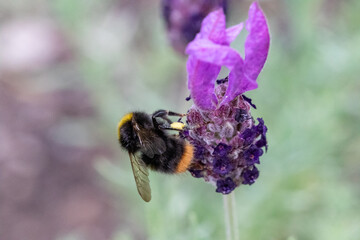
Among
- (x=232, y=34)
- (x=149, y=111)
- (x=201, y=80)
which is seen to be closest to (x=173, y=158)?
(x=201, y=80)

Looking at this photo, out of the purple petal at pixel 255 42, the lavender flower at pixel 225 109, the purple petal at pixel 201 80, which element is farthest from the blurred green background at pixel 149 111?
the purple petal at pixel 255 42

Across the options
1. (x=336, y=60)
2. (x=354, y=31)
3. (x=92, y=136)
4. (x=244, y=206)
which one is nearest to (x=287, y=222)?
(x=244, y=206)

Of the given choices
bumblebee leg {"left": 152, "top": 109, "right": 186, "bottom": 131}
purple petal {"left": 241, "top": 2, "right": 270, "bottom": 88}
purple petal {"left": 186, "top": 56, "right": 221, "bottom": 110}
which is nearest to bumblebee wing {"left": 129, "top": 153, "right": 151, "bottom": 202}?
bumblebee leg {"left": 152, "top": 109, "right": 186, "bottom": 131}

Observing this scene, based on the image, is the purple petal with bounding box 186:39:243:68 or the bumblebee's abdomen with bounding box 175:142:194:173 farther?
the bumblebee's abdomen with bounding box 175:142:194:173

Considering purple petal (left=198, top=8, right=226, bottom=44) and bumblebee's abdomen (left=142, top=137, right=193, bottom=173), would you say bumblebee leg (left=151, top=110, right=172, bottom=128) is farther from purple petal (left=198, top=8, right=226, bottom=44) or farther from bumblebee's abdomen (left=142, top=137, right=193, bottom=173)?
purple petal (left=198, top=8, right=226, bottom=44)

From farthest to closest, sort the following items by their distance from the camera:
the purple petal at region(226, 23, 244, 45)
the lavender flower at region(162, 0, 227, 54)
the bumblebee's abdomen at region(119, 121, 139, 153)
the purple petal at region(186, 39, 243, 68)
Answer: the lavender flower at region(162, 0, 227, 54)
the bumblebee's abdomen at region(119, 121, 139, 153)
the purple petal at region(226, 23, 244, 45)
the purple petal at region(186, 39, 243, 68)

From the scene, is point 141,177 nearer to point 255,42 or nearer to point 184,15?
point 255,42

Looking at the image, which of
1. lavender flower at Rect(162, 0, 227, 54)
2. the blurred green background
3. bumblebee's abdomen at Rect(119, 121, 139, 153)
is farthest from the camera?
the blurred green background
